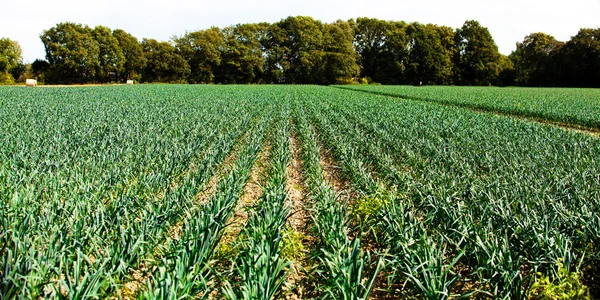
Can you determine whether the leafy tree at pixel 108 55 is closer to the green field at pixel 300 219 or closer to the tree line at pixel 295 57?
the tree line at pixel 295 57

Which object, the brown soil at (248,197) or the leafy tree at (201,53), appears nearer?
the brown soil at (248,197)

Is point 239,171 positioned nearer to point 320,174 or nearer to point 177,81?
point 320,174

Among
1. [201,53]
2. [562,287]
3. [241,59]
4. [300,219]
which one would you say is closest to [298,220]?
[300,219]

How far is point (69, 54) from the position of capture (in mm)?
70312

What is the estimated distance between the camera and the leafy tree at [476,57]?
261 feet

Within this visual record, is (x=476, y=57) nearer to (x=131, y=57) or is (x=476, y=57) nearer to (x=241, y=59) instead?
(x=241, y=59)

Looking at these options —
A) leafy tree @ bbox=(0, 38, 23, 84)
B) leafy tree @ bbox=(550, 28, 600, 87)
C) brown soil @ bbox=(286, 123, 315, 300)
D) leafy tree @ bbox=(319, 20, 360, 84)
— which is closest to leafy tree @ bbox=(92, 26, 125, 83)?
leafy tree @ bbox=(0, 38, 23, 84)

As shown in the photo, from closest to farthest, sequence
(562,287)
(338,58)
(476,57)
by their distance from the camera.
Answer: (562,287) → (338,58) → (476,57)

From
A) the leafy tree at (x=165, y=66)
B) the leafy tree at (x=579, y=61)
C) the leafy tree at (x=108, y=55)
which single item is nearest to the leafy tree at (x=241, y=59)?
the leafy tree at (x=165, y=66)

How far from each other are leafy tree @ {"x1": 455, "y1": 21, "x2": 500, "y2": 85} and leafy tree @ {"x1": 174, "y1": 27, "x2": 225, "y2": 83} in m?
48.2

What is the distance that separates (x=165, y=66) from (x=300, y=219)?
77441 mm

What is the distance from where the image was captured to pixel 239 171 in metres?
6.61

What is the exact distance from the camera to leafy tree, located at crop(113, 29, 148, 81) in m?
77.6

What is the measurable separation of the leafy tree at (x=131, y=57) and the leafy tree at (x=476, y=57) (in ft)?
204
